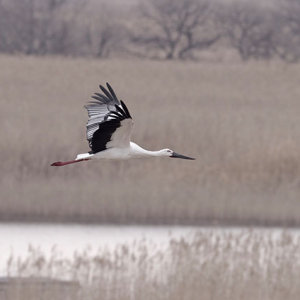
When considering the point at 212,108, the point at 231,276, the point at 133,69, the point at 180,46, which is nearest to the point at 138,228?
the point at 231,276

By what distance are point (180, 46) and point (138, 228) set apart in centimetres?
2529

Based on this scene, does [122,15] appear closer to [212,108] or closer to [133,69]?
[133,69]

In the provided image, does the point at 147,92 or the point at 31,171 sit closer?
the point at 31,171

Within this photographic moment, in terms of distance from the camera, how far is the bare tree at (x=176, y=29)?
35.5 meters

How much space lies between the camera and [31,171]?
12.2m

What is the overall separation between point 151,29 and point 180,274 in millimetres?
29934

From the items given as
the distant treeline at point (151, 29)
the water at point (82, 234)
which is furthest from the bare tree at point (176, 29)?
the water at point (82, 234)

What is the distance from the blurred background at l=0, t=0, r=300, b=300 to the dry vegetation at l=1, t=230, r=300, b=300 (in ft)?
0.05

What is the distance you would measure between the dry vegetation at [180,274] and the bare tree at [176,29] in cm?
2494

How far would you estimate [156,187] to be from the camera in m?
12.2

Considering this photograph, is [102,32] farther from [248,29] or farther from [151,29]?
[248,29]

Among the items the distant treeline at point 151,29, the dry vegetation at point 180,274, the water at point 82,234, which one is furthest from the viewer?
the distant treeline at point 151,29

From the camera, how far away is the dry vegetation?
8.23m

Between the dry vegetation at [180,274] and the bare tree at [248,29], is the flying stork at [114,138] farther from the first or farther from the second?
the bare tree at [248,29]
